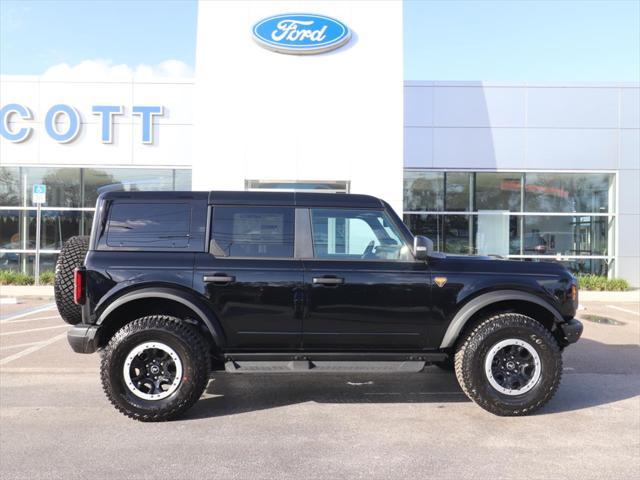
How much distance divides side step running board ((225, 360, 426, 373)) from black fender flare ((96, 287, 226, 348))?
0.96 ft

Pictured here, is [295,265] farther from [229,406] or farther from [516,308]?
[516,308]

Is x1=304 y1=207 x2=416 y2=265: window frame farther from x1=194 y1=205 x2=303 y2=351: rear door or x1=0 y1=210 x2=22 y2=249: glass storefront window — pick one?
x1=0 y1=210 x2=22 y2=249: glass storefront window

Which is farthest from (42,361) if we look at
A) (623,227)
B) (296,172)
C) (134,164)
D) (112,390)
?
(623,227)

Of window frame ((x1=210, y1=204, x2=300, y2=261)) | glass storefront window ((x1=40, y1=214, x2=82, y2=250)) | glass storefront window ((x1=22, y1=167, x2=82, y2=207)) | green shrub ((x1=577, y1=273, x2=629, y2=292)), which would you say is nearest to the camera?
window frame ((x1=210, y1=204, x2=300, y2=261))

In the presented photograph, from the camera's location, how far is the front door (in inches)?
171

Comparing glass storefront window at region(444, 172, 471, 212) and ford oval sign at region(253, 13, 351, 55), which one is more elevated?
ford oval sign at region(253, 13, 351, 55)

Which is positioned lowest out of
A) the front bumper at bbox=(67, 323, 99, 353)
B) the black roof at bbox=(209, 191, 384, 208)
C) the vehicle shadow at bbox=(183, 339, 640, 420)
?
the vehicle shadow at bbox=(183, 339, 640, 420)

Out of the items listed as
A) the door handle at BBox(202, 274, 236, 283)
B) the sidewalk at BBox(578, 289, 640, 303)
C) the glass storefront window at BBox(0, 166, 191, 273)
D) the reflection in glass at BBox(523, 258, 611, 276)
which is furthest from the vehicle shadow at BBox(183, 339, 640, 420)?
the glass storefront window at BBox(0, 166, 191, 273)

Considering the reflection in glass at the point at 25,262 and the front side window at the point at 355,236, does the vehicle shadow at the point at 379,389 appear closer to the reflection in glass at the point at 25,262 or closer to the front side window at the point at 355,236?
the front side window at the point at 355,236

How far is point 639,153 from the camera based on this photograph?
15227mm

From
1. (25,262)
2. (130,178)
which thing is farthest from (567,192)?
(25,262)

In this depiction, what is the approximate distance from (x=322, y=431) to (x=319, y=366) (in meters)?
0.56

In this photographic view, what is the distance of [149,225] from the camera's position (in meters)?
4.47

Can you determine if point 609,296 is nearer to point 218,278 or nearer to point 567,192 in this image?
point 567,192
